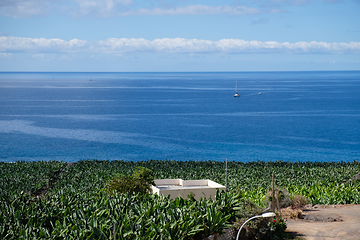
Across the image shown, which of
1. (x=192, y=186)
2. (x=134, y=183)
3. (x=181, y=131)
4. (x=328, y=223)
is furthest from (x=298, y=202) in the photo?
(x=181, y=131)

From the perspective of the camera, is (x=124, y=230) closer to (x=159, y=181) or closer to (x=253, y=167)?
(x=159, y=181)

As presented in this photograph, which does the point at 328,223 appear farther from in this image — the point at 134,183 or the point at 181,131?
the point at 181,131

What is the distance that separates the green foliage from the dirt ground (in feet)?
28.9

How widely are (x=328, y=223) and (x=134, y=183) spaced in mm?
11613

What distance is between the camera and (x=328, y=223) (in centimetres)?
2212

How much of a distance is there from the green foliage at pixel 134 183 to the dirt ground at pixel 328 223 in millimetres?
8820

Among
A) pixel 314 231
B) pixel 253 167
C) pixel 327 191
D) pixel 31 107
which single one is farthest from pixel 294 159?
pixel 31 107

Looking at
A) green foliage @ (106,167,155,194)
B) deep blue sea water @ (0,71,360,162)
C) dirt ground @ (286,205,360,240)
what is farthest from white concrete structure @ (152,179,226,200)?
deep blue sea water @ (0,71,360,162)

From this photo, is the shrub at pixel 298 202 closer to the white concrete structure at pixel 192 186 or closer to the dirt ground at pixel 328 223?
the dirt ground at pixel 328 223

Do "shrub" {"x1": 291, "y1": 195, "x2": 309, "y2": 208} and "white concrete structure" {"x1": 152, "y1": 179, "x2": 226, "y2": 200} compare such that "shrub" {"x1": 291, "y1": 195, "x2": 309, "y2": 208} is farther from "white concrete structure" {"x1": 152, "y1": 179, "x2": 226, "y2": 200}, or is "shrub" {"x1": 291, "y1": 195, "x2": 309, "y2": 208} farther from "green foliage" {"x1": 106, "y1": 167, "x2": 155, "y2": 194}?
"green foliage" {"x1": 106, "y1": 167, "x2": 155, "y2": 194}

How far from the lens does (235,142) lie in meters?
92.2

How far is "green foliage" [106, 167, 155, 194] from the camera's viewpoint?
2342cm

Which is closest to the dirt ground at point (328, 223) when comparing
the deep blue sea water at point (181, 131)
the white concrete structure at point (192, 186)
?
the white concrete structure at point (192, 186)

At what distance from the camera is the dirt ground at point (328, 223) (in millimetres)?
19656
